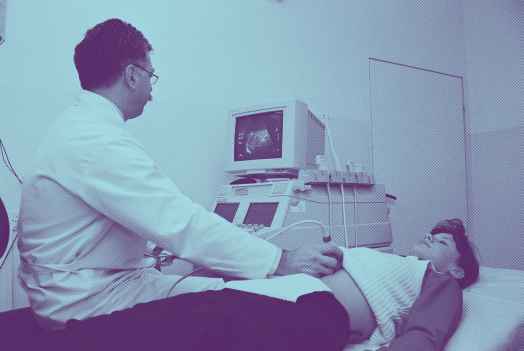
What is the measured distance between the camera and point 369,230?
176 cm

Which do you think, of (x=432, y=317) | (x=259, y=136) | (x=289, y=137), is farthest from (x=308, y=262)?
(x=259, y=136)

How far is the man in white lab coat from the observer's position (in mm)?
911

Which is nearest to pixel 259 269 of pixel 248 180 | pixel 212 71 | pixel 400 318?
pixel 400 318

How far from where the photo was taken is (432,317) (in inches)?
38.7

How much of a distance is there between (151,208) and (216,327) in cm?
34

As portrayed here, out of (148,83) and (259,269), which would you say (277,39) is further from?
(259,269)

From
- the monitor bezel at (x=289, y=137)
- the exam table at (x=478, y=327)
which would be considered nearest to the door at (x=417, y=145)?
the monitor bezel at (x=289, y=137)

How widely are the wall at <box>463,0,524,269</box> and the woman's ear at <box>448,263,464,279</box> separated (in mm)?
1747

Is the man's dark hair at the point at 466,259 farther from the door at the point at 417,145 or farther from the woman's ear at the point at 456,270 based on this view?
the door at the point at 417,145

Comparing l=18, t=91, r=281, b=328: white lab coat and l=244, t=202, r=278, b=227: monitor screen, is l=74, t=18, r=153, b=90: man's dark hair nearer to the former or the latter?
l=18, t=91, r=281, b=328: white lab coat

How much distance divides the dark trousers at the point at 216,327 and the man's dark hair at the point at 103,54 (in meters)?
0.68

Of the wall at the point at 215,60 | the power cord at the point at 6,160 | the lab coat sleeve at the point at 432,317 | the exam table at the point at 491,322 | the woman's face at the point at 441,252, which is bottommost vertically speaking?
the exam table at the point at 491,322

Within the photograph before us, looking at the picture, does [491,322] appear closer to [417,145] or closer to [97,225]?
[97,225]

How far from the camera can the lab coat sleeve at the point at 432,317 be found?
2.91 feet
